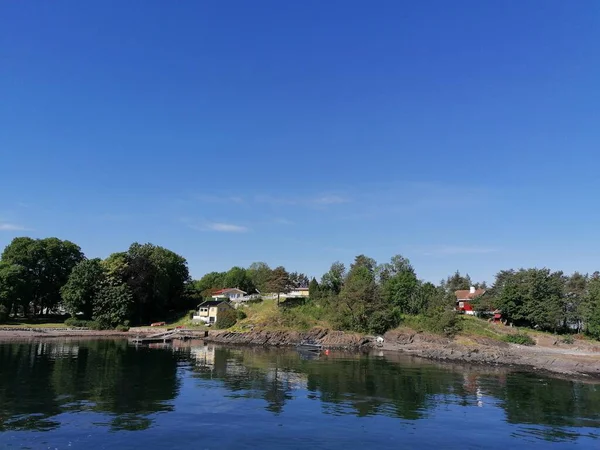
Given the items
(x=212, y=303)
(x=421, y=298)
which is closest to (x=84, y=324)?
(x=212, y=303)

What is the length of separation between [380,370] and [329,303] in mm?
42917

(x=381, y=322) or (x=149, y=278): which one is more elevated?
(x=149, y=278)

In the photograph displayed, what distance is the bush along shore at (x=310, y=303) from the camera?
8381cm

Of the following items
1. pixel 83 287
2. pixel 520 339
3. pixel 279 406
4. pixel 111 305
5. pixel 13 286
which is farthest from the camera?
pixel 111 305

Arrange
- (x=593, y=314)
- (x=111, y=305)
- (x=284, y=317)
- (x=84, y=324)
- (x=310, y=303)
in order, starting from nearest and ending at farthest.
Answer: (x=593, y=314), (x=84, y=324), (x=111, y=305), (x=284, y=317), (x=310, y=303)

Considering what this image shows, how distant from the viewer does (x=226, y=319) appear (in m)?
95.5

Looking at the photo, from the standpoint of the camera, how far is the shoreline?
201ft

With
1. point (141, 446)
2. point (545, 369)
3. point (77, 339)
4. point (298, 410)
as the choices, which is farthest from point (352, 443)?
point (77, 339)

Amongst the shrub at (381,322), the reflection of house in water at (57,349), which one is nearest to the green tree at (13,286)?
the reflection of house in water at (57,349)

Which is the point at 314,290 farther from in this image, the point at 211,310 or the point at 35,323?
the point at 35,323

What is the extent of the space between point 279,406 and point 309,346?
44.1 metres

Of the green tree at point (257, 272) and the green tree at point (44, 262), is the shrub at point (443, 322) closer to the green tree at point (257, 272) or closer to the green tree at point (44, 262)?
the green tree at point (257, 272)

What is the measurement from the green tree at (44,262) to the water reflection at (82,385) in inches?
1435

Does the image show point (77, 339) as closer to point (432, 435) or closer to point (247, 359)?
point (247, 359)
